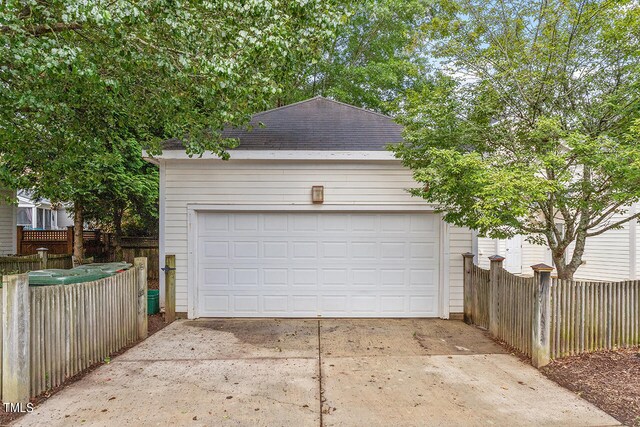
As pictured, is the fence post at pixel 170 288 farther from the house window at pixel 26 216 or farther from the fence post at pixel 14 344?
the house window at pixel 26 216

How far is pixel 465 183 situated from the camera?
4.34m

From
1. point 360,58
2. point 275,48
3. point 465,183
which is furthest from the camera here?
point 360,58

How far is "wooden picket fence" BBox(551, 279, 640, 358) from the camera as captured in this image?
4223mm

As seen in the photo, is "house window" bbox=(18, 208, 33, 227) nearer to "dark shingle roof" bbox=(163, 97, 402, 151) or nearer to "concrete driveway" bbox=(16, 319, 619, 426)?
"dark shingle roof" bbox=(163, 97, 402, 151)

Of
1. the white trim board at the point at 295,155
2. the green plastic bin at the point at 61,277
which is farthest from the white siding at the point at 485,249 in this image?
the green plastic bin at the point at 61,277

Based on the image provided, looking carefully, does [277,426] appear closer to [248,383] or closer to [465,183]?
[248,383]

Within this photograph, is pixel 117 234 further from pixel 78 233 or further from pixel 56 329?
pixel 56 329

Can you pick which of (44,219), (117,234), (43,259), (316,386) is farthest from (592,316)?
(44,219)

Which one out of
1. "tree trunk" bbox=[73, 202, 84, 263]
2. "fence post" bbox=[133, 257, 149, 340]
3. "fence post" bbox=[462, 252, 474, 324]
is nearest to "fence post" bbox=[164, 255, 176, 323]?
"fence post" bbox=[133, 257, 149, 340]

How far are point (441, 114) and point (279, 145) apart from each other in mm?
2811

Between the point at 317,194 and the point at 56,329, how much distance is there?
401 cm

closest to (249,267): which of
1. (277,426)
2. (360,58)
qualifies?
(277,426)

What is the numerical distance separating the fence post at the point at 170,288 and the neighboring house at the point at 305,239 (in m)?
0.13

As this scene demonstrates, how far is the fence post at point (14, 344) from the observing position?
3.19 metres
